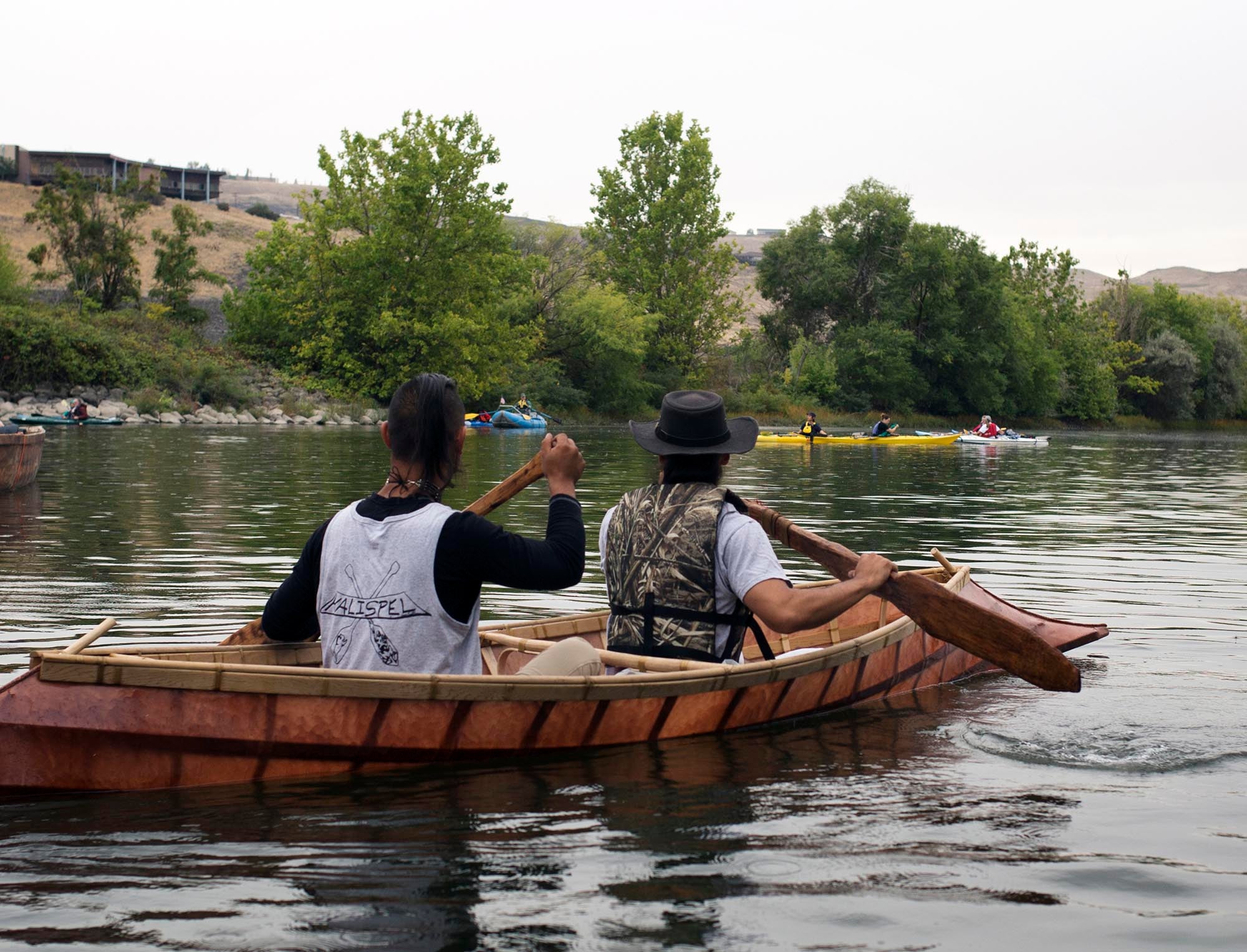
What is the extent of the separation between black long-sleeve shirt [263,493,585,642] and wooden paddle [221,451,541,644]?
2.98 feet

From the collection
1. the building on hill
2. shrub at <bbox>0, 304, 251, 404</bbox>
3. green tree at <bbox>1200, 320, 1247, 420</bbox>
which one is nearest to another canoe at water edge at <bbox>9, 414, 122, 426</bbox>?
shrub at <bbox>0, 304, 251, 404</bbox>

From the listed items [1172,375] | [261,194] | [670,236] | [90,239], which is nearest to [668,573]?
[90,239]

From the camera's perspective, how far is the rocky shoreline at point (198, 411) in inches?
1753

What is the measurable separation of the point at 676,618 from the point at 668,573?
0.31 meters

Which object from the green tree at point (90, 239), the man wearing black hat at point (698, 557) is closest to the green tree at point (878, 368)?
the green tree at point (90, 239)

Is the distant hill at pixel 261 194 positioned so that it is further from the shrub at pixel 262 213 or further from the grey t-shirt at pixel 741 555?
the grey t-shirt at pixel 741 555

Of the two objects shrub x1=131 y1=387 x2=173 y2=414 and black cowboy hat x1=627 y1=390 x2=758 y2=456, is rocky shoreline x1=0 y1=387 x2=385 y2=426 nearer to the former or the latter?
shrub x1=131 y1=387 x2=173 y2=414

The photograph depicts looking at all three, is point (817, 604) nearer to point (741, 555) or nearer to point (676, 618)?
point (741, 555)

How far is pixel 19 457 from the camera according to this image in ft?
56.4

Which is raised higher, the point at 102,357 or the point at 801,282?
the point at 801,282

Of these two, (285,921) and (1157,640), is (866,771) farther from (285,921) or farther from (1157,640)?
(1157,640)

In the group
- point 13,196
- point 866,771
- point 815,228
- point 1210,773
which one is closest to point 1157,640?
point 1210,773

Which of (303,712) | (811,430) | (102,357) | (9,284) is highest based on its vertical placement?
(9,284)

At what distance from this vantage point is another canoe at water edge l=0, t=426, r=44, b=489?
54.6 feet
